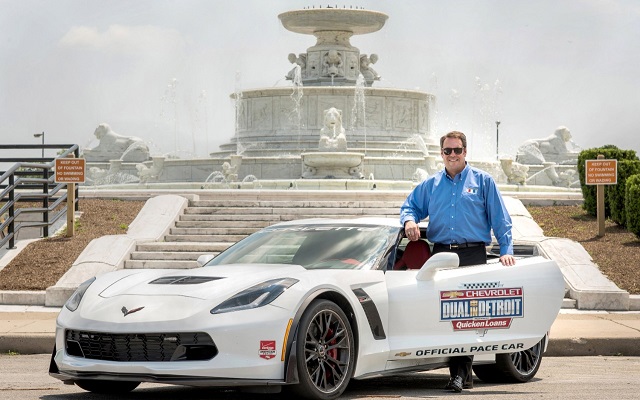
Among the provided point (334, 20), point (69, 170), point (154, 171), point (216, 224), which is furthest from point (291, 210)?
point (334, 20)

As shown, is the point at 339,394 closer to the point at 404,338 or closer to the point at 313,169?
Result: the point at 404,338

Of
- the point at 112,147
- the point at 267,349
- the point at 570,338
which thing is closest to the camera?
the point at 267,349

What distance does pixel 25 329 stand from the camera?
11789 mm

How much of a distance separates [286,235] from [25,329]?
450 centimetres

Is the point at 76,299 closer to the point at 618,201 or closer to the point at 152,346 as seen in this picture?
the point at 152,346

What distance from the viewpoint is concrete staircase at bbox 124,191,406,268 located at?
59.0 ft

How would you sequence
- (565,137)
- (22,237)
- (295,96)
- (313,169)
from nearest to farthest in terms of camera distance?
(22,237) → (313,169) → (295,96) → (565,137)

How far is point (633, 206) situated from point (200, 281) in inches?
525

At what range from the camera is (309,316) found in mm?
7055

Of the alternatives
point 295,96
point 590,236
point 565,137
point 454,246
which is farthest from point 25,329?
point 565,137

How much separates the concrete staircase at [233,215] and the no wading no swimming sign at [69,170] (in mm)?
1818

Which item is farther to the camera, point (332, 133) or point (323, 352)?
point (332, 133)

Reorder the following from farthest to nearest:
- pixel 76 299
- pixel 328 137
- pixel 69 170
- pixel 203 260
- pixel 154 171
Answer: pixel 154 171
pixel 328 137
pixel 69 170
pixel 203 260
pixel 76 299

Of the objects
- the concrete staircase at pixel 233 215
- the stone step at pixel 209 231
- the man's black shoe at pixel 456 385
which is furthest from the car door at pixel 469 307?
the stone step at pixel 209 231
